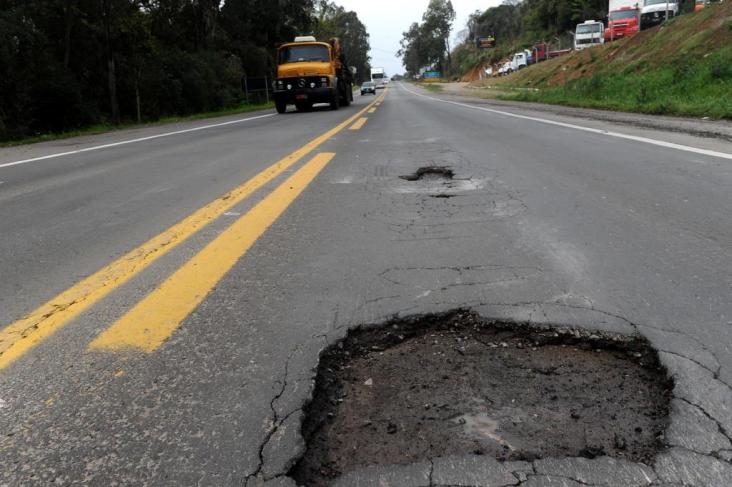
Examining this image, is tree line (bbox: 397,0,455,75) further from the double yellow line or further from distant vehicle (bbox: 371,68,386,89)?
the double yellow line

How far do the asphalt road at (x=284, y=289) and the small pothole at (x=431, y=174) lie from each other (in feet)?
0.78

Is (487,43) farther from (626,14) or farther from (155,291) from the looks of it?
(155,291)

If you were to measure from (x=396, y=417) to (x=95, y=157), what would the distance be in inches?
315

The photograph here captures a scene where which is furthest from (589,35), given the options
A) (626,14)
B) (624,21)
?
(624,21)

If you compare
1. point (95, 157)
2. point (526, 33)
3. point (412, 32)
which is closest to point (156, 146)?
point (95, 157)

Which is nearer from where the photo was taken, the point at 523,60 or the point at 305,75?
the point at 305,75

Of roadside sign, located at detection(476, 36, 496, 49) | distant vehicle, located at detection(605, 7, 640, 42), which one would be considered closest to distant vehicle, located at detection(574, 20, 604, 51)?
distant vehicle, located at detection(605, 7, 640, 42)

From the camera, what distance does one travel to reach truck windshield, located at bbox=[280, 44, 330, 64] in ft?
66.7

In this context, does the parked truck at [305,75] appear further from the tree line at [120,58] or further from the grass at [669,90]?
the grass at [669,90]

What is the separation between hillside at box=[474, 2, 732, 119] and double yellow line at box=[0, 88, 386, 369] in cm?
1010

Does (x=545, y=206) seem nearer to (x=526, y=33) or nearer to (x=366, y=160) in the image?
(x=366, y=160)

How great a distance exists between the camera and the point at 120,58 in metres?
21.7

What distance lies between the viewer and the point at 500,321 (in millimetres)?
2273

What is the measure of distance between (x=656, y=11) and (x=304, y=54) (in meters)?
18.6
